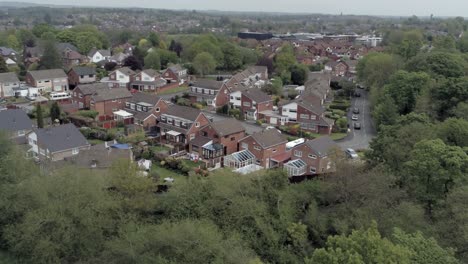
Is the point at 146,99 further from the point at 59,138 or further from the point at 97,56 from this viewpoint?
the point at 97,56

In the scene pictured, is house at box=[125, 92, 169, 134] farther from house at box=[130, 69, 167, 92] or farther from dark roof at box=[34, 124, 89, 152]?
house at box=[130, 69, 167, 92]

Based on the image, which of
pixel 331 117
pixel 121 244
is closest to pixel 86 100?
pixel 331 117

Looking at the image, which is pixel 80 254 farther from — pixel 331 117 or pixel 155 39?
pixel 155 39

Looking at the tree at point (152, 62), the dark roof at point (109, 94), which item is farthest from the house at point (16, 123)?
the tree at point (152, 62)

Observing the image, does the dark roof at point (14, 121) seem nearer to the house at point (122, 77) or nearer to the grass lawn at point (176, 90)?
the house at point (122, 77)

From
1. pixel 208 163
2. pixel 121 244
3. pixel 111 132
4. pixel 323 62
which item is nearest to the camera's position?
pixel 121 244

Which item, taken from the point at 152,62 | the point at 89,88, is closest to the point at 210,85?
the point at 89,88
